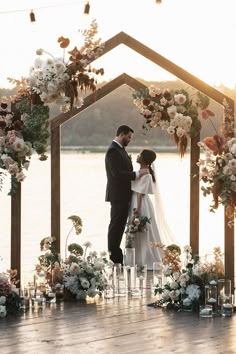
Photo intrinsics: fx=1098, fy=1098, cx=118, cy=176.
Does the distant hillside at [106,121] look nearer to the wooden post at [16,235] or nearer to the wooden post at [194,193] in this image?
the wooden post at [194,193]

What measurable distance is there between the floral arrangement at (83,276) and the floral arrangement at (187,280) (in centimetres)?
Result: 62

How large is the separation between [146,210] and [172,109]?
108 inches

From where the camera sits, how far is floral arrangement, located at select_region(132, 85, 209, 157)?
942 cm

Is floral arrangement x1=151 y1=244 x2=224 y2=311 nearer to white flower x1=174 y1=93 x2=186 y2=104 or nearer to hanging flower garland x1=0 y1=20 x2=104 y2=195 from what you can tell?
white flower x1=174 y1=93 x2=186 y2=104

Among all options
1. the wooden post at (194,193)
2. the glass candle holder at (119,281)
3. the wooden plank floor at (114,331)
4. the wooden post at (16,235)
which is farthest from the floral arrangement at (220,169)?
the wooden post at (16,235)

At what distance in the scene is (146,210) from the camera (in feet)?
39.3

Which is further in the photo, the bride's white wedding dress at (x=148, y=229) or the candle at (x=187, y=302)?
the bride's white wedding dress at (x=148, y=229)

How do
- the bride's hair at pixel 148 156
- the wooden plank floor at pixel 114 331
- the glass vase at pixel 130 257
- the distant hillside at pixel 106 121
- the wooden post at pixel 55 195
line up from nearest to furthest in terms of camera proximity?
the wooden plank floor at pixel 114 331
the wooden post at pixel 55 195
the glass vase at pixel 130 257
the bride's hair at pixel 148 156
the distant hillside at pixel 106 121

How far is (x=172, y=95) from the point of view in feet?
31.4

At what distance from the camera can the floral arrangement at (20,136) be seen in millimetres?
8969

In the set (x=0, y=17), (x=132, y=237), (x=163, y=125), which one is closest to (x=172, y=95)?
(x=163, y=125)

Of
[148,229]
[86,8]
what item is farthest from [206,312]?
[148,229]

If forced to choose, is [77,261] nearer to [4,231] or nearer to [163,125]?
[163,125]

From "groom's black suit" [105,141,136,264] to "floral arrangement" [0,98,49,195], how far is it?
2.43 m
